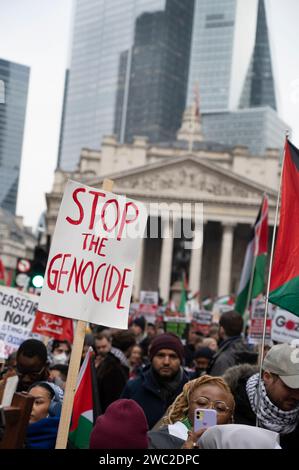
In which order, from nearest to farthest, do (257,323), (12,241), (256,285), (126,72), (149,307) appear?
(257,323) → (256,285) → (149,307) → (12,241) → (126,72)

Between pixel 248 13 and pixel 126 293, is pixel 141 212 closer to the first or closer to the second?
pixel 126 293

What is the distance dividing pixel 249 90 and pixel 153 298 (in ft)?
409

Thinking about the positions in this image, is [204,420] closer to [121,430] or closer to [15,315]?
[121,430]

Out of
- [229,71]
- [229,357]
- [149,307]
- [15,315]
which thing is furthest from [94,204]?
[229,71]

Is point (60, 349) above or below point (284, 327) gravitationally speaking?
below

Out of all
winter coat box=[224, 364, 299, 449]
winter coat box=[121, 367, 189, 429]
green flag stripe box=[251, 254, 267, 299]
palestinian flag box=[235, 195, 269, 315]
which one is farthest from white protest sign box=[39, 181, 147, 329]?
green flag stripe box=[251, 254, 267, 299]

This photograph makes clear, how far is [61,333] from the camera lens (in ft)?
35.3

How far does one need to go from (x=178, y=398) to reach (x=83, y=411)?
35.2 inches

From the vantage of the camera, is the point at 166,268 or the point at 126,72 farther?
the point at 126,72

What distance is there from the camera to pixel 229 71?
133 m

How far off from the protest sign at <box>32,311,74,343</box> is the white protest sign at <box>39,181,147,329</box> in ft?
17.1

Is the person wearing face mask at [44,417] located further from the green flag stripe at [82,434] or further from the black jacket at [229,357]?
the black jacket at [229,357]

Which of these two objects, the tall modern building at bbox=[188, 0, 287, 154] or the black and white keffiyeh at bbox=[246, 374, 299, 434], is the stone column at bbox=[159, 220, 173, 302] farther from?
the tall modern building at bbox=[188, 0, 287, 154]

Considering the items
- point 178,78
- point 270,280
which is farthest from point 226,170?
point 178,78
